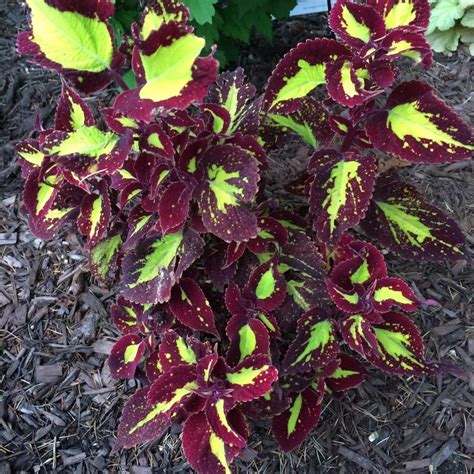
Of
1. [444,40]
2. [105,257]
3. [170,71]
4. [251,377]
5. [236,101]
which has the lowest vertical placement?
[444,40]

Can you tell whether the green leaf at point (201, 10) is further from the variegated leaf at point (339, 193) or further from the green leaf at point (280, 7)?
the variegated leaf at point (339, 193)

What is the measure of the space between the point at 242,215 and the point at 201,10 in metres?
0.95

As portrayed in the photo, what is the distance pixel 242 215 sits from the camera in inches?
51.8

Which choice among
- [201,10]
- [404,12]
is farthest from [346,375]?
[201,10]

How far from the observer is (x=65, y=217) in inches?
61.4

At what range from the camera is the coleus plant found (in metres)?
1.24

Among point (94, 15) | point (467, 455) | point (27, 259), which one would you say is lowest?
point (467, 455)

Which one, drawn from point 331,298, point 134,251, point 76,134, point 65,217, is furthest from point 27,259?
point 331,298

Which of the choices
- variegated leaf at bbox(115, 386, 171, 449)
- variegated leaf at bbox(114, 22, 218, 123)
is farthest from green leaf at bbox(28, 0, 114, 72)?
variegated leaf at bbox(115, 386, 171, 449)

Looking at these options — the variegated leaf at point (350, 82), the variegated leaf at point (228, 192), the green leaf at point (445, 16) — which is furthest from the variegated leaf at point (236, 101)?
the green leaf at point (445, 16)

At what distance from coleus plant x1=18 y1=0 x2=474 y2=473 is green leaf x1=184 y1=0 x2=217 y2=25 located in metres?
0.42

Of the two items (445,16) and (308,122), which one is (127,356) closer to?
(308,122)

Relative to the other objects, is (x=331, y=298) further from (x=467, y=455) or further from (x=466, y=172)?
(x=466, y=172)

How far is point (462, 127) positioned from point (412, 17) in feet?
0.87
